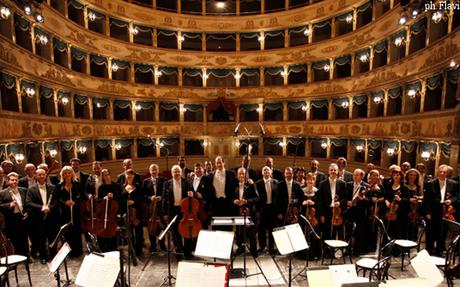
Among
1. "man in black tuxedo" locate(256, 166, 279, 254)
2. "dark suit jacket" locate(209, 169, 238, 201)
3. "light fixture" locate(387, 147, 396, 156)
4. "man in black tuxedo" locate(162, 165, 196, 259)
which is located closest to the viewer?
"man in black tuxedo" locate(162, 165, 196, 259)

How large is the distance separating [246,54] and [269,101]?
12.0 feet

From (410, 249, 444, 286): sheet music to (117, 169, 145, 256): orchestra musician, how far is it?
15.8ft

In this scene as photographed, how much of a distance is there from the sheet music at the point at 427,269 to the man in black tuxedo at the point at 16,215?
20.9 ft

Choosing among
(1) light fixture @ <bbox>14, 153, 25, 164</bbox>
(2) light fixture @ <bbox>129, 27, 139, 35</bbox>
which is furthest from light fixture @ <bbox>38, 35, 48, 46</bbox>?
(2) light fixture @ <bbox>129, 27, 139, 35</bbox>

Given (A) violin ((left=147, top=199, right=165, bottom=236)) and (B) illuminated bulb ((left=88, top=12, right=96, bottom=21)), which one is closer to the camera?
(A) violin ((left=147, top=199, right=165, bottom=236))

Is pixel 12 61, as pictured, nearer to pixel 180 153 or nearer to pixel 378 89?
pixel 180 153

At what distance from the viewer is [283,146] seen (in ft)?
65.5

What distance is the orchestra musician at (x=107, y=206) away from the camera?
214 inches

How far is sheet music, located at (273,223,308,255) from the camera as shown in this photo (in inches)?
156

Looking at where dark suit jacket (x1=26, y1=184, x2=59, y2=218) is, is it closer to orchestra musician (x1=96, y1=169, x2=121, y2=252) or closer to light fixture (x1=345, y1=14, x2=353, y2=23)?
orchestra musician (x1=96, y1=169, x2=121, y2=252)

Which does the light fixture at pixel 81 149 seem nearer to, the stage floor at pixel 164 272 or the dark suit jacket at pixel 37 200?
the dark suit jacket at pixel 37 200

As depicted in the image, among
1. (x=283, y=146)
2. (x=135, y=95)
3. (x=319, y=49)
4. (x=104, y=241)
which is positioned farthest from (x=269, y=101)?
(x=104, y=241)

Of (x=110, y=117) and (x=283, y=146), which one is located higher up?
(x=110, y=117)

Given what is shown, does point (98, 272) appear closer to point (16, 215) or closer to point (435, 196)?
point (16, 215)
